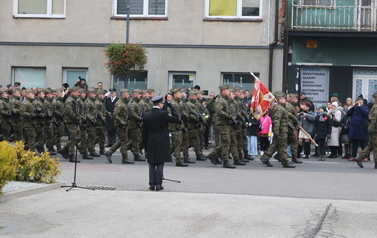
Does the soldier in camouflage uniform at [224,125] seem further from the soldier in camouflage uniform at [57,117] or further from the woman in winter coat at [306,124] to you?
the soldier in camouflage uniform at [57,117]

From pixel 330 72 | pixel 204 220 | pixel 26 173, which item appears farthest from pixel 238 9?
pixel 204 220

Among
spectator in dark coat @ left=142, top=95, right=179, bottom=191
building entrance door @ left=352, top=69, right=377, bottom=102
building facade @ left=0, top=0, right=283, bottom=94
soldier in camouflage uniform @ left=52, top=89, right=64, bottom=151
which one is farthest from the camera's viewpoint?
building facade @ left=0, top=0, right=283, bottom=94

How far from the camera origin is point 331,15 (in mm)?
26391

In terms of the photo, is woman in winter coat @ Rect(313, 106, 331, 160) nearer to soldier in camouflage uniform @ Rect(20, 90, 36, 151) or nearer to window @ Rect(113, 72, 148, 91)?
soldier in camouflage uniform @ Rect(20, 90, 36, 151)

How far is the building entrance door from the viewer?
26.4 metres

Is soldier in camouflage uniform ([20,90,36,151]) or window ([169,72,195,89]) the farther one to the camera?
window ([169,72,195,89])

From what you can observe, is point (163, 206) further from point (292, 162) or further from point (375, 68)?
point (375, 68)

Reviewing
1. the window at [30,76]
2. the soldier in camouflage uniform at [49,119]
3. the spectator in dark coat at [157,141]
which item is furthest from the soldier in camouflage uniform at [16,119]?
the window at [30,76]

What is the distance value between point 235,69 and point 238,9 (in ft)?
7.16

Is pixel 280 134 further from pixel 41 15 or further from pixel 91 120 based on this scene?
pixel 41 15

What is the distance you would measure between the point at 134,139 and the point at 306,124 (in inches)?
205

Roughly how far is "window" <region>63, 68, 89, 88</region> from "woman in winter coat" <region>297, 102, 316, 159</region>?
993 centimetres

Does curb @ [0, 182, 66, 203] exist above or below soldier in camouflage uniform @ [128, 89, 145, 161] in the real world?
below

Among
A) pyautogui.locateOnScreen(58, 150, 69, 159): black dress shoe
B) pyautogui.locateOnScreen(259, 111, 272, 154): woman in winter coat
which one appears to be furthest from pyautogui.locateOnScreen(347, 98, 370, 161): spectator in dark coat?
pyautogui.locateOnScreen(58, 150, 69, 159): black dress shoe
